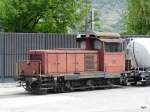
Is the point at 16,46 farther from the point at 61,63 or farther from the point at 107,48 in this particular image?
the point at 107,48

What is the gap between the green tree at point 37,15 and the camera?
4019 centimetres

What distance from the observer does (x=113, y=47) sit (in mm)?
27750

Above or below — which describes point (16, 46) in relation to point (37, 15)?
below

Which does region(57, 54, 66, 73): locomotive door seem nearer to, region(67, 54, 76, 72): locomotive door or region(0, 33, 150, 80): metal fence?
region(67, 54, 76, 72): locomotive door

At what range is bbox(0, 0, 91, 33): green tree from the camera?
40.2m

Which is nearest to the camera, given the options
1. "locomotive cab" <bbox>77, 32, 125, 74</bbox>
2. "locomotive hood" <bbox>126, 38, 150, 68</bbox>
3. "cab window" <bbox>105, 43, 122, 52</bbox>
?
"locomotive cab" <bbox>77, 32, 125, 74</bbox>

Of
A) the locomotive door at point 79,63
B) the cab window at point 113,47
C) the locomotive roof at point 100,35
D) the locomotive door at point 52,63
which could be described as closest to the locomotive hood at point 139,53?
the cab window at point 113,47

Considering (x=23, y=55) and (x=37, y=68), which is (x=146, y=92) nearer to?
→ (x=37, y=68)

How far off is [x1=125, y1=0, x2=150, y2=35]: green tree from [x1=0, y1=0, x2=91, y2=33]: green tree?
1363 centimetres

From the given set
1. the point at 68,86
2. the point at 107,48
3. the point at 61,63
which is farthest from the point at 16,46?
the point at 68,86

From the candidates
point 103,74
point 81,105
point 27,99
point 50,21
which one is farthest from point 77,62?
point 50,21

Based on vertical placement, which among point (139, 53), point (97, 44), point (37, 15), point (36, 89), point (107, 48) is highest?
point (37, 15)

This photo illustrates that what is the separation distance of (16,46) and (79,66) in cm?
599

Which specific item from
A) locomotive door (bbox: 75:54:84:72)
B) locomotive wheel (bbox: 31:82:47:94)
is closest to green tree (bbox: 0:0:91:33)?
locomotive door (bbox: 75:54:84:72)
